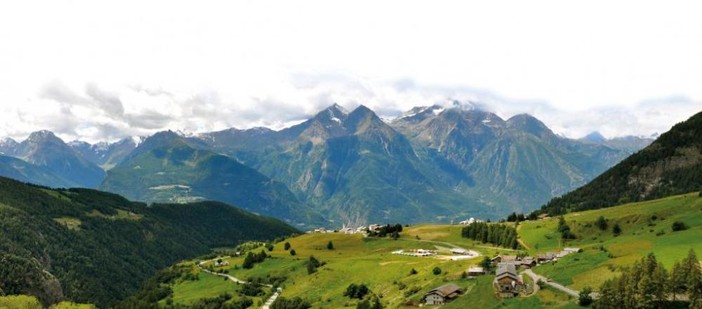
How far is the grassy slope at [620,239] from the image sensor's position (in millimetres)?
95688

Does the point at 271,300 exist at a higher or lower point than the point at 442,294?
lower

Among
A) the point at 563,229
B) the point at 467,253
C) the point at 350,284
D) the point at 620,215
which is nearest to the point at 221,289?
the point at 350,284

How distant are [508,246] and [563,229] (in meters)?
17.6

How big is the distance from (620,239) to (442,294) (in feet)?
191

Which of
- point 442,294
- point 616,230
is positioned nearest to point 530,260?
point 442,294

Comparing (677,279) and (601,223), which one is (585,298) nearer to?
(677,279)

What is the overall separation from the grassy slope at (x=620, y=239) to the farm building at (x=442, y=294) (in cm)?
1692

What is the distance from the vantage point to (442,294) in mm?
104625

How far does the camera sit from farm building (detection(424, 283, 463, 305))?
10438cm

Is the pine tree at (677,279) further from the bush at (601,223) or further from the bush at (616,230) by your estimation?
the bush at (601,223)

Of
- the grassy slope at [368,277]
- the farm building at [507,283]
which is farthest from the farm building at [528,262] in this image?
the farm building at [507,283]

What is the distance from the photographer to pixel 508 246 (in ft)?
588

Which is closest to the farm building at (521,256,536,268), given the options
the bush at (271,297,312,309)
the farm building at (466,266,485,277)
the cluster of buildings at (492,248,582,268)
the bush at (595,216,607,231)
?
the cluster of buildings at (492,248,582,268)

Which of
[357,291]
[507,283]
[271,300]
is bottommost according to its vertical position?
[271,300]
